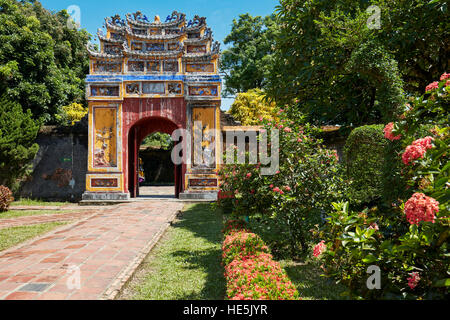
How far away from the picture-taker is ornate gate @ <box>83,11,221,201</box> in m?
13.3

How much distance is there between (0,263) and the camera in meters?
4.80

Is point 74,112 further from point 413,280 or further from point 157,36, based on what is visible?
point 413,280

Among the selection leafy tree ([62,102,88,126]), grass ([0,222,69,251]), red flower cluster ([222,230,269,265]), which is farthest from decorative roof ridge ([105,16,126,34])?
red flower cluster ([222,230,269,265])

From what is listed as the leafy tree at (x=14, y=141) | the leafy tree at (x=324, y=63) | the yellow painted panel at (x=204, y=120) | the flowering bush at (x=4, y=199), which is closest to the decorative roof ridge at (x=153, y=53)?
the yellow painted panel at (x=204, y=120)

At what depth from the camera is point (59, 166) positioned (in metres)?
14.1

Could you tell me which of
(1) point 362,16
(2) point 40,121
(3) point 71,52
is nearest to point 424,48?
(1) point 362,16

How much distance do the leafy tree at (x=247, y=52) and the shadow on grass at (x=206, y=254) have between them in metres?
19.5

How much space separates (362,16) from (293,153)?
431 cm

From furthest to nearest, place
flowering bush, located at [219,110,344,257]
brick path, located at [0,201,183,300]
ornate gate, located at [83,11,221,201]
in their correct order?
ornate gate, located at [83,11,221,201] < flowering bush, located at [219,110,344,257] < brick path, located at [0,201,183,300]

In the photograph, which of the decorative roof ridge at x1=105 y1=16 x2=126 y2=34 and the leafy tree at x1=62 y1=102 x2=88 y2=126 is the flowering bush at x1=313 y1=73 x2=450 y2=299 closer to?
the decorative roof ridge at x1=105 y1=16 x2=126 y2=34

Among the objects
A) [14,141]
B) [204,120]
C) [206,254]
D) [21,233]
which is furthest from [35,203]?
[206,254]

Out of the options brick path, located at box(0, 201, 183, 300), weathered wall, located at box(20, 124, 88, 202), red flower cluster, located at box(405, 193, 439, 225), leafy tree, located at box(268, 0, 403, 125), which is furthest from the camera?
weathered wall, located at box(20, 124, 88, 202)

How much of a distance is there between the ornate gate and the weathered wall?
1.26 metres

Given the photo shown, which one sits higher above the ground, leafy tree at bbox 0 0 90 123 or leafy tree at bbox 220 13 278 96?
leafy tree at bbox 220 13 278 96
